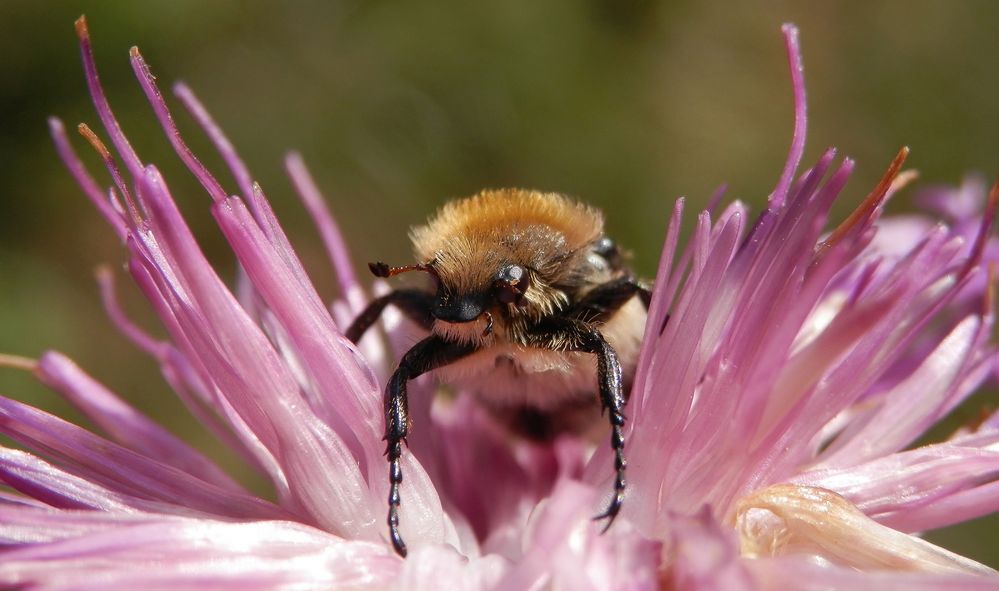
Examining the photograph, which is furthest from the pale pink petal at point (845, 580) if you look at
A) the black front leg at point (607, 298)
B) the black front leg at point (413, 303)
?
the black front leg at point (413, 303)

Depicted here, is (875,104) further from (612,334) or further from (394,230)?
(612,334)

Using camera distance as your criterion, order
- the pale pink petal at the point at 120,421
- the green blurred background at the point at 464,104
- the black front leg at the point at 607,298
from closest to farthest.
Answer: the black front leg at the point at 607,298 → the pale pink petal at the point at 120,421 → the green blurred background at the point at 464,104

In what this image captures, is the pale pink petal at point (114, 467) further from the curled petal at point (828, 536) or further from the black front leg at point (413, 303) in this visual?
the curled petal at point (828, 536)

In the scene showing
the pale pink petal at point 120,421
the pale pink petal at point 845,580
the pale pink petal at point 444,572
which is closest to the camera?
the pale pink petal at point 845,580

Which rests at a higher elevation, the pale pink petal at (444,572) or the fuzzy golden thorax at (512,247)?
the fuzzy golden thorax at (512,247)

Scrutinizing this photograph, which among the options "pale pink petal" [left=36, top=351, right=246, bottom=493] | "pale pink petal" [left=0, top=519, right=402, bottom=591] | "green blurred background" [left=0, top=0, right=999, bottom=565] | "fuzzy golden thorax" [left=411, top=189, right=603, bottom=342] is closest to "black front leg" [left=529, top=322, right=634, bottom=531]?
"fuzzy golden thorax" [left=411, top=189, right=603, bottom=342]

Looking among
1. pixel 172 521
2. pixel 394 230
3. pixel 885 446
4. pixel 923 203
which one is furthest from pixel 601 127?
pixel 172 521

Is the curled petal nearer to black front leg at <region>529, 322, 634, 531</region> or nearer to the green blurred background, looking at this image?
black front leg at <region>529, 322, 634, 531</region>
